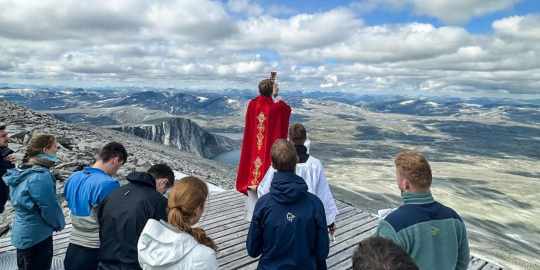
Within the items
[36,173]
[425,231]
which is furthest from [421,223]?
[36,173]

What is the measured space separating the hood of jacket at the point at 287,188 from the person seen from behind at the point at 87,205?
2092mm

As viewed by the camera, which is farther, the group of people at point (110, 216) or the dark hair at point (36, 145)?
the dark hair at point (36, 145)

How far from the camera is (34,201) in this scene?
4.29m

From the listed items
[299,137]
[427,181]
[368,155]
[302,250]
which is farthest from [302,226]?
[368,155]

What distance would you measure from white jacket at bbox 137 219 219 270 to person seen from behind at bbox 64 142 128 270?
153 centimetres

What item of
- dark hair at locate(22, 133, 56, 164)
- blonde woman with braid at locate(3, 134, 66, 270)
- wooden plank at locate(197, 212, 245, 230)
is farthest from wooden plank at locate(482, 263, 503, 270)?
dark hair at locate(22, 133, 56, 164)

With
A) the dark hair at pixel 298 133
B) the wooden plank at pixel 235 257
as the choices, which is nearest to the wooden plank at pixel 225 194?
the wooden plank at pixel 235 257

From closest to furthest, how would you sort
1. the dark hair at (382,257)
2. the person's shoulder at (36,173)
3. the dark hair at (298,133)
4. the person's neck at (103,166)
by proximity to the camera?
the dark hair at (382,257)
the person's neck at (103,166)
the person's shoulder at (36,173)
the dark hair at (298,133)

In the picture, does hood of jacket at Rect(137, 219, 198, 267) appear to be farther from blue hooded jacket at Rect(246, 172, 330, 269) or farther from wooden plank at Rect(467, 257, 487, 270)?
wooden plank at Rect(467, 257, 487, 270)

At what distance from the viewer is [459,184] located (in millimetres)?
74750

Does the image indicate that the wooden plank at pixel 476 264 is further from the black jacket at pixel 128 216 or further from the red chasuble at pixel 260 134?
the black jacket at pixel 128 216

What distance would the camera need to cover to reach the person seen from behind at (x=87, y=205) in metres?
3.94

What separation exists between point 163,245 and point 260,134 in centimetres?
502

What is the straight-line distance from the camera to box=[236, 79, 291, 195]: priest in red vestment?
7355 mm
